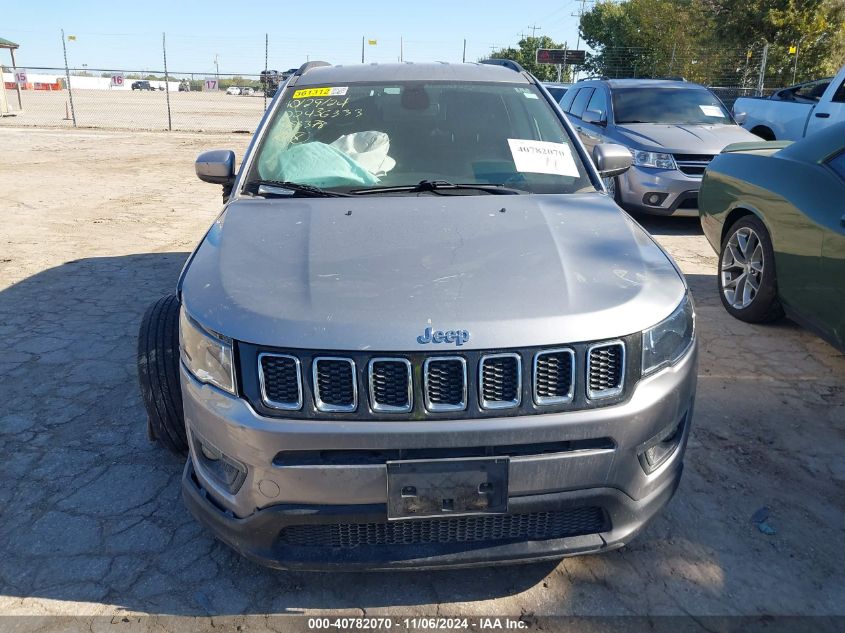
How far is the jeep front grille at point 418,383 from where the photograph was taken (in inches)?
77.5

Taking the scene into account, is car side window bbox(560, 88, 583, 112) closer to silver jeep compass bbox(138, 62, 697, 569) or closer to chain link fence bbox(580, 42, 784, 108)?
silver jeep compass bbox(138, 62, 697, 569)

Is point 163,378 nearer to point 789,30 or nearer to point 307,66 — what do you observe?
point 307,66

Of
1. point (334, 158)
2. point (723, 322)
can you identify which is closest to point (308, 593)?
point (334, 158)

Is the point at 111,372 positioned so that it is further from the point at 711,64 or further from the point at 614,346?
the point at 711,64

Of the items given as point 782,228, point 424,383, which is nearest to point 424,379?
point 424,383

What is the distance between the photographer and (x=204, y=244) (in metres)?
2.71

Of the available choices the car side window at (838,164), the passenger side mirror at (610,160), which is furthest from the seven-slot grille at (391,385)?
the car side window at (838,164)

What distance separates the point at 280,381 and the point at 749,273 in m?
3.99

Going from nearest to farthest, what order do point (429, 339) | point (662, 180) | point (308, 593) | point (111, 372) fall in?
point (429, 339) < point (308, 593) < point (111, 372) < point (662, 180)

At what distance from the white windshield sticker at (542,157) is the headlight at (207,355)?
5.89 feet

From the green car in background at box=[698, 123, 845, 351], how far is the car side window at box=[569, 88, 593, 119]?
4.72 m

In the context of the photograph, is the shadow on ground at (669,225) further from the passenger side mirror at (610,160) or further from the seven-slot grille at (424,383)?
the seven-slot grille at (424,383)

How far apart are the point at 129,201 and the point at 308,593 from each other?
854 centimetres

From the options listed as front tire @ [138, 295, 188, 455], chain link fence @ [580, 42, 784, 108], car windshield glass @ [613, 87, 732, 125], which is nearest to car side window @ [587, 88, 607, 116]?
car windshield glass @ [613, 87, 732, 125]
